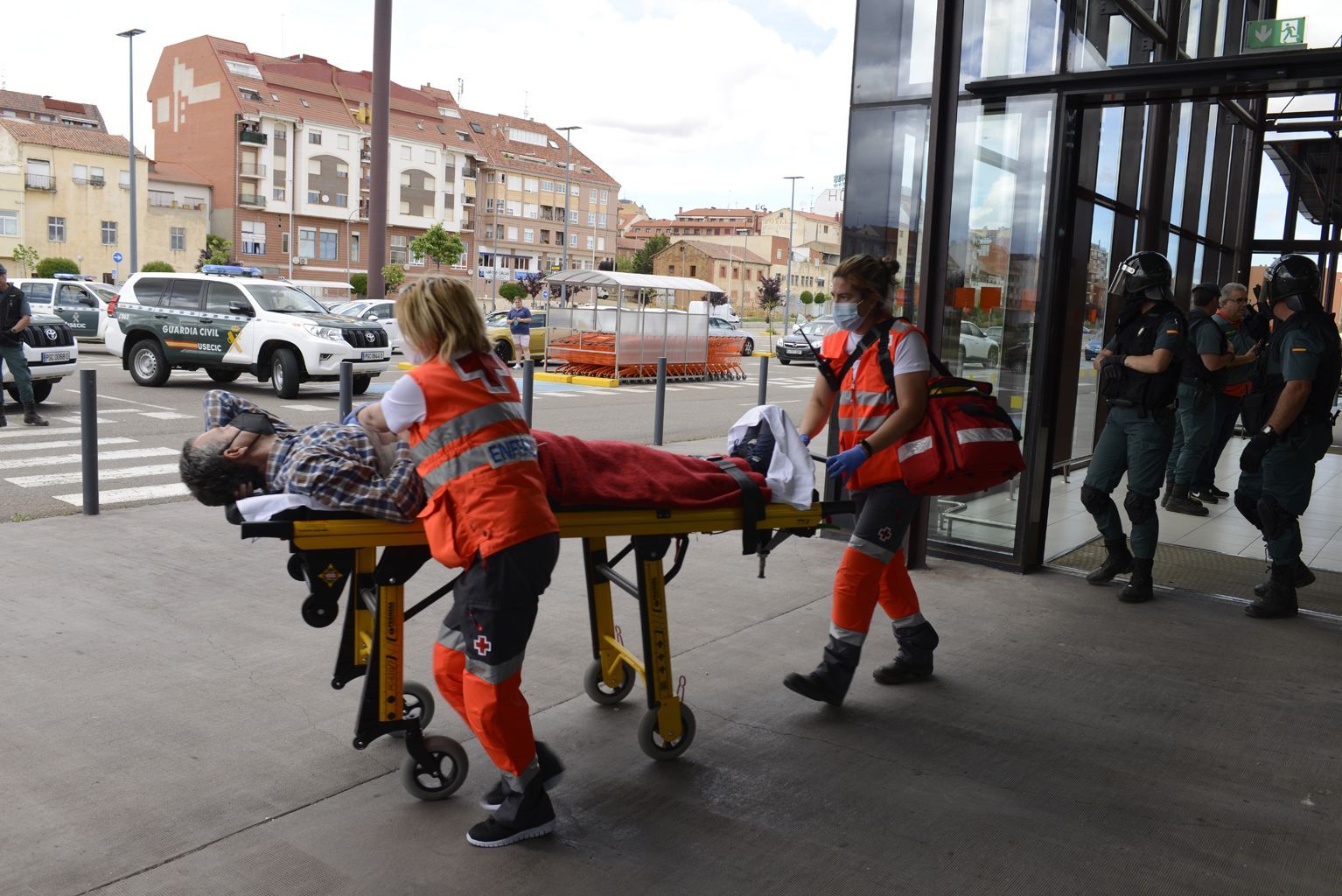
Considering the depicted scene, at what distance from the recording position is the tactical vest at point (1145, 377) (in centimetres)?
648

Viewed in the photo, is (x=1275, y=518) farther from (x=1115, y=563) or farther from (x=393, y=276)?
(x=393, y=276)

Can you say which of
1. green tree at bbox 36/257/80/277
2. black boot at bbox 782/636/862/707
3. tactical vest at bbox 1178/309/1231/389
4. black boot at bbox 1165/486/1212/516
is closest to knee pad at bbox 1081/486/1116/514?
tactical vest at bbox 1178/309/1231/389

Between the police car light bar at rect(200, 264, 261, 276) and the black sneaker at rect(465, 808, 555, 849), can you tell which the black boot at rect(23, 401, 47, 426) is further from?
the black sneaker at rect(465, 808, 555, 849)

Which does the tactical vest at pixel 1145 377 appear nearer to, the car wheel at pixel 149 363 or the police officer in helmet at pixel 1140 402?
the police officer in helmet at pixel 1140 402

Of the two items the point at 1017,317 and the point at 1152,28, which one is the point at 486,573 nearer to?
the point at 1017,317

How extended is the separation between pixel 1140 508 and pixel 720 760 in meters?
3.75

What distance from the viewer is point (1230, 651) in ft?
18.6

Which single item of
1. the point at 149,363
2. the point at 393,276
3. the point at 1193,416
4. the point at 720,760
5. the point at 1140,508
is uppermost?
the point at 393,276

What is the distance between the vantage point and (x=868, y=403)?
470cm

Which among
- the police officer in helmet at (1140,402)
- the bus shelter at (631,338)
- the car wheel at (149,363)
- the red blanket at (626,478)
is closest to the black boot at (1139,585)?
the police officer in helmet at (1140,402)

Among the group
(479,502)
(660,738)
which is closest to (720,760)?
(660,738)

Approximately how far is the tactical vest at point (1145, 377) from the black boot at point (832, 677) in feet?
9.73

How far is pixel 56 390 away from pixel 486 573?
1705 cm

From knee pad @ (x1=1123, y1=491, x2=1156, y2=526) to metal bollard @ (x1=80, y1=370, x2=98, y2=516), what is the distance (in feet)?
23.5
